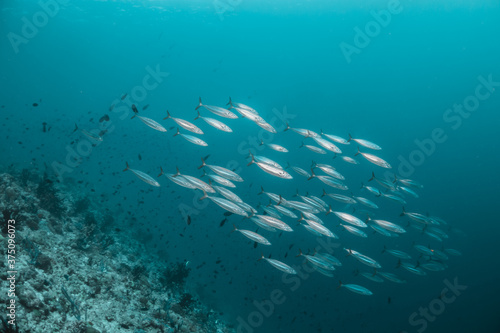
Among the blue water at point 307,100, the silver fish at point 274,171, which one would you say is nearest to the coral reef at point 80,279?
the silver fish at point 274,171

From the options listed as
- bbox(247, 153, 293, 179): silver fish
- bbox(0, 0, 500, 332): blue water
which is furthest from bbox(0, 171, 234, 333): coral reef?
bbox(0, 0, 500, 332): blue water

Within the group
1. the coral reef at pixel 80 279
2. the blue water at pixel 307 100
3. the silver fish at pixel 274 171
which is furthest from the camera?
the blue water at pixel 307 100

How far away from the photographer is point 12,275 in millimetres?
5250

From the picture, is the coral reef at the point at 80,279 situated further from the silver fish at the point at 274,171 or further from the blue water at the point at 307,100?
the blue water at the point at 307,100

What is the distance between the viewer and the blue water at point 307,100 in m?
29.8

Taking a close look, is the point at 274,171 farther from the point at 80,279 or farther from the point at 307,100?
the point at 307,100

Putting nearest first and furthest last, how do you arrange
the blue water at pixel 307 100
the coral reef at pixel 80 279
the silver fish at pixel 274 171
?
the coral reef at pixel 80 279 < the silver fish at pixel 274 171 < the blue water at pixel 307 100

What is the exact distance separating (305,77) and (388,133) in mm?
20200

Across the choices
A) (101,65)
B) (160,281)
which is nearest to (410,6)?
(160,281)

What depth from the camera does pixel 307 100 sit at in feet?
179

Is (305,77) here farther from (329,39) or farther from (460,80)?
(460,80)

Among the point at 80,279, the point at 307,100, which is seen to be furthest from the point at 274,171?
the point at 307,100

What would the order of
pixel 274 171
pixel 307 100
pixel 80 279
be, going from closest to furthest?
pixel 80 279 → pixel 274 171 → pixel 307 100

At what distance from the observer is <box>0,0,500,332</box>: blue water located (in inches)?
1172
